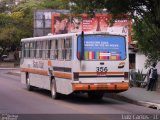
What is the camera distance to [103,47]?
68.2ft

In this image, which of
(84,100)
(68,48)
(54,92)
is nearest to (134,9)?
(68,48)

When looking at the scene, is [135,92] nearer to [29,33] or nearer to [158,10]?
[158,10]

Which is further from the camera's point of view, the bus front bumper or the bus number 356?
the bus number 356

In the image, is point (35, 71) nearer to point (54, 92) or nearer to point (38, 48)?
point (38, 48)

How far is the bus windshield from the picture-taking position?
20562 millimetres

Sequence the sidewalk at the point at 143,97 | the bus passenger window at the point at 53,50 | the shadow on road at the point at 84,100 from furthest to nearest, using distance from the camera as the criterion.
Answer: the bus passenger window at the point at 53,50
the shadow on road at the point at 84,100
the sidewalk at the point at 143,97

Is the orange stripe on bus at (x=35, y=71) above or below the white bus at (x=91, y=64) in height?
below

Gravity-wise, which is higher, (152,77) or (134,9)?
(134,9)

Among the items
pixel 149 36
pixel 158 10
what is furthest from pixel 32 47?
pixel 158 10

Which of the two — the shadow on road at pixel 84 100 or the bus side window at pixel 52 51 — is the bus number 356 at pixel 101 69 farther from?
the bus side window at pixel 52 51

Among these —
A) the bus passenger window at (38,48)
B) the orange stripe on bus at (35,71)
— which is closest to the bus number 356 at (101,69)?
the orange stripe on bus at (35,71)

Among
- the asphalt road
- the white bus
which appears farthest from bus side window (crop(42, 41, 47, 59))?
the asphalt road

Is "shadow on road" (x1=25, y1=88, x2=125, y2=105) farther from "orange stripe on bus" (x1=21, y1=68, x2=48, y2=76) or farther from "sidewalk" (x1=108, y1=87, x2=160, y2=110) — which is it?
"orange stripe on bus" (x1=21, y1=68, x2=48, y2=76)

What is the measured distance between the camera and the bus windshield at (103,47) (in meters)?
20.6
